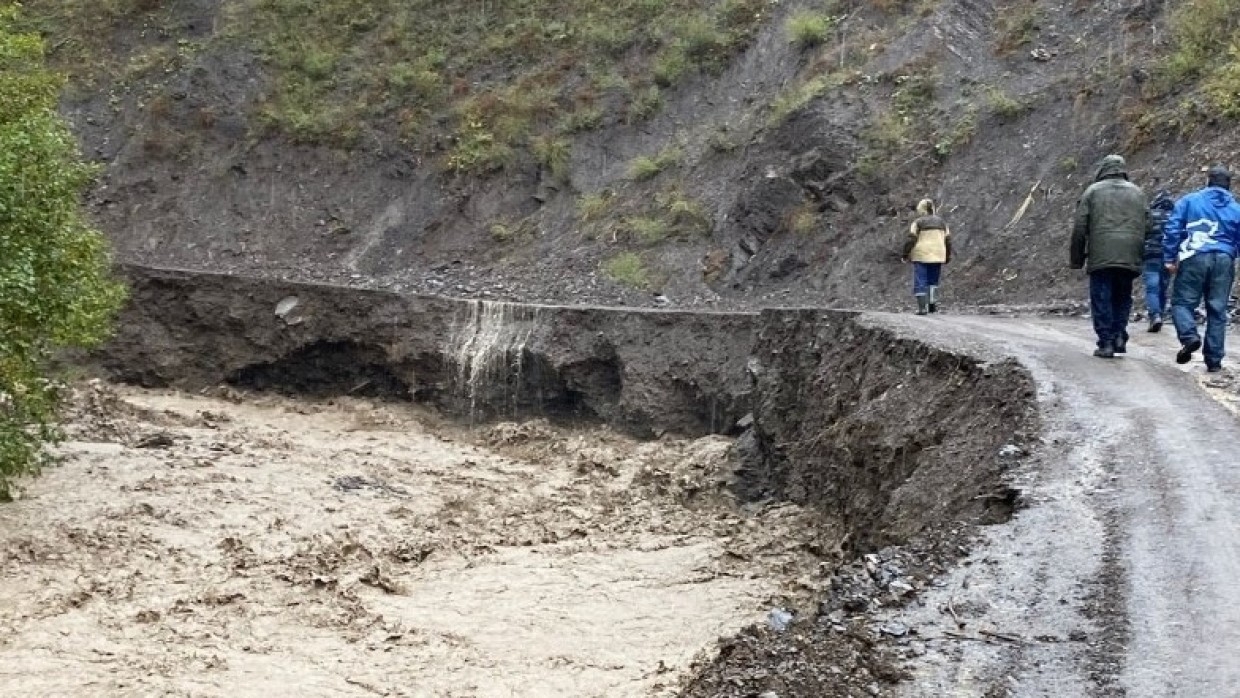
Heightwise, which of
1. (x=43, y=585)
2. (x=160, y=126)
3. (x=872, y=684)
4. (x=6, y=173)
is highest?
(x=160, y=126)

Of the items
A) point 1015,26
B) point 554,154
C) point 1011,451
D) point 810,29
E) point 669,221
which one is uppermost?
point 810,29

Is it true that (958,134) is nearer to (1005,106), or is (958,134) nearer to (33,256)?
(1005,106)

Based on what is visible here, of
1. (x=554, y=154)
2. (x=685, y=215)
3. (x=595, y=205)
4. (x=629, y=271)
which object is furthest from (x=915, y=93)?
(x=554, y=154)

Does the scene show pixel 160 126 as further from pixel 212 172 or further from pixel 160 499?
pixel 160 499

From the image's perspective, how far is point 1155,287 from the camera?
12750mm

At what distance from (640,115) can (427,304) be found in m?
8.59

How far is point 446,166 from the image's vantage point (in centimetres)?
2758

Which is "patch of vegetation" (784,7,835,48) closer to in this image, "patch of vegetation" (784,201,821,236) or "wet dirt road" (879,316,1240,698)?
"patch of vegetation" (784,201,821,236)

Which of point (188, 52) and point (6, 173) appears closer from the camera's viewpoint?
point (6, 173)

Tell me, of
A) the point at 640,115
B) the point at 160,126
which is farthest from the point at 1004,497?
the point at 160,126

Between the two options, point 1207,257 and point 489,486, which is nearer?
point 1207,257

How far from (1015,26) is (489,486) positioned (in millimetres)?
13812

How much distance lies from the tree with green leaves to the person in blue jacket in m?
10.6

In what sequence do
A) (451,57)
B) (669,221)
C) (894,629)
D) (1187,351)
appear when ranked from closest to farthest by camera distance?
(894,629) → (1187,351) → (669,221) → (451,57)
